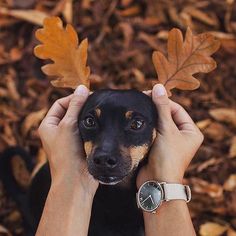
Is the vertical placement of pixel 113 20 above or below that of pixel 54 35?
below

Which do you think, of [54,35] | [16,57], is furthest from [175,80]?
[16,57]

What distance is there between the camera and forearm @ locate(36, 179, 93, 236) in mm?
1681

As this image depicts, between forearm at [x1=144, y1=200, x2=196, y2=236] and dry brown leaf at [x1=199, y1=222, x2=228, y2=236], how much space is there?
0.72 metres

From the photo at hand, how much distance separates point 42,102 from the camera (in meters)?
2.79

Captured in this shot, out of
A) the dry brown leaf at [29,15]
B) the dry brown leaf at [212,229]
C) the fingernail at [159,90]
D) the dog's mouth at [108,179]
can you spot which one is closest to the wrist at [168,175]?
the dog's mouth at [108,179]

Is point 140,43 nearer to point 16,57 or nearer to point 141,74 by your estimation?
point 141,74

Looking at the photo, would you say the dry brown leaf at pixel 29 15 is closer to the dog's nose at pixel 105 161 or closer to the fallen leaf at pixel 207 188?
the fallen leaf at pixel 207 188

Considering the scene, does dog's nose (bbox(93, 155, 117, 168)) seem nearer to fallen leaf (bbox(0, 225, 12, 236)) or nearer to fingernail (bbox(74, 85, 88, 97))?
fingernail (bbox(74, 85, 88, 97))

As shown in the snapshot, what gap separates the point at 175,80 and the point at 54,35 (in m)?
0.39

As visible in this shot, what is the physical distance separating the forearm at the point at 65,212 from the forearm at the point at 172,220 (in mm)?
206

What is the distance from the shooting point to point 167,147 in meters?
1.74

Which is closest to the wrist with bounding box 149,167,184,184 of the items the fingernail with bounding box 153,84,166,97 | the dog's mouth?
the dog's mouth

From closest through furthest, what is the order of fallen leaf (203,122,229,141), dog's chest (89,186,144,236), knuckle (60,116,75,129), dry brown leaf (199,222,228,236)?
knuckle (60,116,75,129) → dog's chest (89,186,144,236) → dry brown leaf (199,222,228,236) → fallen leaf (203,122,229,141)

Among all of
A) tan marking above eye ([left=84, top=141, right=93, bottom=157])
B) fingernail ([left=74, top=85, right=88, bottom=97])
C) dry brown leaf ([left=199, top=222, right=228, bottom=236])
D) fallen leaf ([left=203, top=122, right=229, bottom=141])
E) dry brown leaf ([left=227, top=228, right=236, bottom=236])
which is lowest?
dry brown leaf ([left=227, top=228, right=236, bottom=236])
